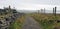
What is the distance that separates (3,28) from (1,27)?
0.99ft

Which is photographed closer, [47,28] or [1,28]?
[1,28]

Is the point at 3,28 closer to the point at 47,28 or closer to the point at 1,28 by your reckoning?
the point at 1,28

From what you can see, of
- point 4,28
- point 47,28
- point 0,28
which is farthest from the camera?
point 47,28

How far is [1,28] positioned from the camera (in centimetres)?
1280

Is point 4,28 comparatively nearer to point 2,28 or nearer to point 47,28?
point 2,28

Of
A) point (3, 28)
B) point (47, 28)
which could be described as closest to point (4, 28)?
point (3, 28)

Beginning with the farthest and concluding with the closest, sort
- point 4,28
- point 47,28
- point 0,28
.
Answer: point 47,28 < point 4,28 < point 0,28

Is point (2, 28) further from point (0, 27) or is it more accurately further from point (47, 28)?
point (47, 28)

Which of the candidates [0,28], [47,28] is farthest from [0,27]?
[47,28]

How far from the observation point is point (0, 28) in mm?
12539

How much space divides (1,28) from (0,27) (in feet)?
0.74

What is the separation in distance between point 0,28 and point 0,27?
0.09m

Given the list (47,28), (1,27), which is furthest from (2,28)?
(47,28)

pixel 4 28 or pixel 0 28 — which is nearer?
pixel 0 28
